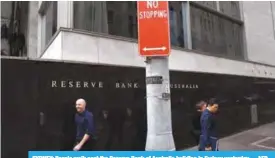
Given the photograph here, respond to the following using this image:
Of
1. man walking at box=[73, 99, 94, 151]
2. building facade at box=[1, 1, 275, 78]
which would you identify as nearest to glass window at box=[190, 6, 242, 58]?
building facade at box=[1, 1, 275, 78]

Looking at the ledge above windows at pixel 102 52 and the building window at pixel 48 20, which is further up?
the building window at pixel 48 20

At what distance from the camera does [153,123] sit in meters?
4.71

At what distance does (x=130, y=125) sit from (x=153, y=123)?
3.08 metres

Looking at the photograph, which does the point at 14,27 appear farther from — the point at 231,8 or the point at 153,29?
the point at 153,29

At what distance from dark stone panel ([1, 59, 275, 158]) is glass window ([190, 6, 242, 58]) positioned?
2.88 m

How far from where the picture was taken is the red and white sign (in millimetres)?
4422

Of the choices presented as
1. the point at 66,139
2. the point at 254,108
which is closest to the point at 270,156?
the point at 66,139

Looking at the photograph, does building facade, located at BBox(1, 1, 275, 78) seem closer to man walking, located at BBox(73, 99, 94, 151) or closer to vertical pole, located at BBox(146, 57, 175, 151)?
man walking, located at BBox(73, 99, 94, 151)

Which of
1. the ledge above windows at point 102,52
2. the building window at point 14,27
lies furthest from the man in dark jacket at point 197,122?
the building window at point 14,27

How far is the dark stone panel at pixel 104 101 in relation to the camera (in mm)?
6129

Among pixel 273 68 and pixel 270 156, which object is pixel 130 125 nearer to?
pixel 273 68

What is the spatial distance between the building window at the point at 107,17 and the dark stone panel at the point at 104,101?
2205 mm
